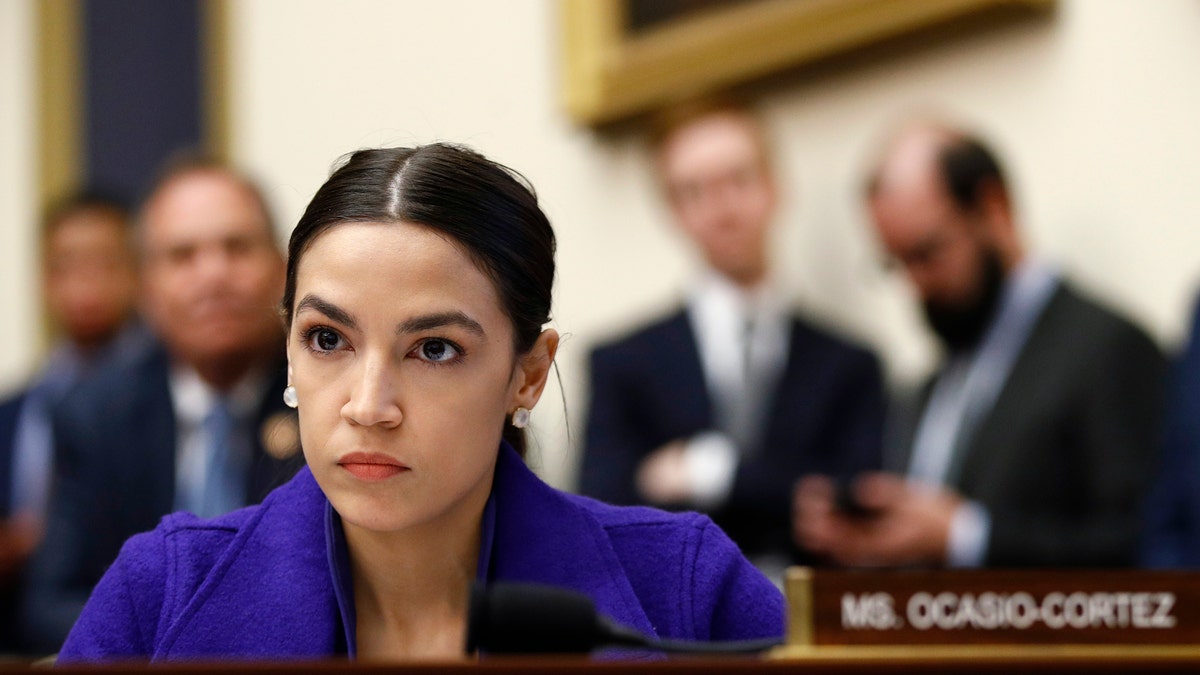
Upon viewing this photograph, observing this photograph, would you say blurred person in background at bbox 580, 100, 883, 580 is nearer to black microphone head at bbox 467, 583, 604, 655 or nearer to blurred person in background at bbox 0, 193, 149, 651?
blurred person in background at bbox 0, 193, 149, 651

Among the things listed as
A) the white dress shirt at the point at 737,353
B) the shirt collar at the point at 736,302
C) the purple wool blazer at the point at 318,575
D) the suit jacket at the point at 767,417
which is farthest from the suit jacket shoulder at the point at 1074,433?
the purple wool blazer at the point at 318,575

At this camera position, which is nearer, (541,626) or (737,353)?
(541,626)

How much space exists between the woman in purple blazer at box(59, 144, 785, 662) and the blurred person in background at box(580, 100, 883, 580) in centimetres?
182

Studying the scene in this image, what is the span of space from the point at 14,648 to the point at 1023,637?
12.7 ft

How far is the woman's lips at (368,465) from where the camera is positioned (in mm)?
1689

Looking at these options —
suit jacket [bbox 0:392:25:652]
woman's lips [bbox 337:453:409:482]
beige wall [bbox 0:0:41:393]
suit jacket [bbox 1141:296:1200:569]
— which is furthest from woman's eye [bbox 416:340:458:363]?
beige wall [bbox 0:0:41:393]

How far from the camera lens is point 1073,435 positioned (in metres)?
3.65

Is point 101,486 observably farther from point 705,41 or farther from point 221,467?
point 705,41

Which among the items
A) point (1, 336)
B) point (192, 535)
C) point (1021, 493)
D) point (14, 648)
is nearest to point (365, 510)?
point (192, 535)

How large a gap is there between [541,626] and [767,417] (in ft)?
8.68

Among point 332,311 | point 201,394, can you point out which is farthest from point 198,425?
point 332,311

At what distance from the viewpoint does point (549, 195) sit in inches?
200

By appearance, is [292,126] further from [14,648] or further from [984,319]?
[984,319]

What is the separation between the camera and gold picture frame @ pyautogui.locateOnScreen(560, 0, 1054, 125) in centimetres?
422
